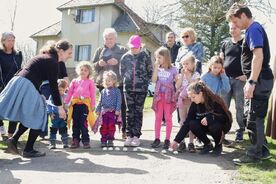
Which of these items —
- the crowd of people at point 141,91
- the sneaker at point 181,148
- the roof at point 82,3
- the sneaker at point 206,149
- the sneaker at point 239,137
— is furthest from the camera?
the roof at point 82,3

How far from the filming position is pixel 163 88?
675 cm

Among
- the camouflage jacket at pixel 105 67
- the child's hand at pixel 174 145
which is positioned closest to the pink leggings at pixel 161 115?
the child's hand at pixel 174 145

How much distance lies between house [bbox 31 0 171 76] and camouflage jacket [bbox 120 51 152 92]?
26669mm

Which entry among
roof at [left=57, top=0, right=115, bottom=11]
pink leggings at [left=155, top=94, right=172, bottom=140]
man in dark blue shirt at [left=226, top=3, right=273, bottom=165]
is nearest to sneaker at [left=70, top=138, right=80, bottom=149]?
pink leggings at [left=155, top=94, right=172, bottom=140]

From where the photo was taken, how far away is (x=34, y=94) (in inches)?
234

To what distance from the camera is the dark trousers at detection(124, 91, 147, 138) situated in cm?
684

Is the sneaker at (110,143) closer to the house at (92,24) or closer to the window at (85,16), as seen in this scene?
the house at (92,24)

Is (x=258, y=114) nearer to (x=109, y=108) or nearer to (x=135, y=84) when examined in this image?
(x=135, y=84)

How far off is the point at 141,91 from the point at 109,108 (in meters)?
0.63

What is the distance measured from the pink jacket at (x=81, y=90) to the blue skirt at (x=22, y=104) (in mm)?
915

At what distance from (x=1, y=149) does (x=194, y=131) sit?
3.23 m

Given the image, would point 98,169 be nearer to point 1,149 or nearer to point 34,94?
point 34,94

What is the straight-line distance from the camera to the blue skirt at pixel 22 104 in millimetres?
5809

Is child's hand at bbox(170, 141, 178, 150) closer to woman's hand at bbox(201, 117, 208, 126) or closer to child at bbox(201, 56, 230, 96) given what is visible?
woman's hand at bbox(201, 117, 208, 126)
